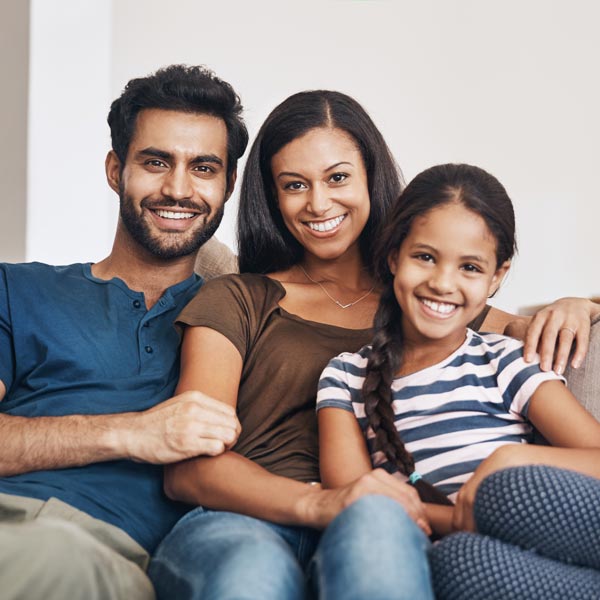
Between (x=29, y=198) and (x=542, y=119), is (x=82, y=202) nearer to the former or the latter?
(x=29, y=198)

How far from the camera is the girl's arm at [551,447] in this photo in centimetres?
130

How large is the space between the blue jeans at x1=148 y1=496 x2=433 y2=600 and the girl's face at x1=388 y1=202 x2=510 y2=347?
454mm

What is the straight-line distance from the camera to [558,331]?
5.31 ft

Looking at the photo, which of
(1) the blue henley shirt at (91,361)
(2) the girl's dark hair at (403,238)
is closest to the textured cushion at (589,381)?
(2) the girl's dark hair at (403,238)

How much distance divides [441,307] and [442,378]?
0.42 feet

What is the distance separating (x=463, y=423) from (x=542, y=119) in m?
3.26

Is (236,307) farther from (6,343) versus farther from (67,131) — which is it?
(67,131)

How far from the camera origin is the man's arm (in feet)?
4.94

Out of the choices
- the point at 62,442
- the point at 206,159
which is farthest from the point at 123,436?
the point at 206,159

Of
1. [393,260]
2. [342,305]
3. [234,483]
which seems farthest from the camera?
[342,305]

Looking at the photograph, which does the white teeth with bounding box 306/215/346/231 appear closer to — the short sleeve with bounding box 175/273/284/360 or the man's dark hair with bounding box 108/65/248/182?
the short sleeve with bounding box 175/273/284/360

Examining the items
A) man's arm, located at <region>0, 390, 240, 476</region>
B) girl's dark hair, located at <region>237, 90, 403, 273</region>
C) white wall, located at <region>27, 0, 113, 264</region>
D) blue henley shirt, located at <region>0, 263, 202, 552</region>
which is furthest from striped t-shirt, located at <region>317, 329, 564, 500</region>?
white wall, located at <region>27, 0, 113, 264</region>

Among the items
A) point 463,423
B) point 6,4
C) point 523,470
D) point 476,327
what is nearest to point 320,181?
point 476,327

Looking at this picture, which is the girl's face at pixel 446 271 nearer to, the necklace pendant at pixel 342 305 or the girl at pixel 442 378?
the girl at pixel 442 378
